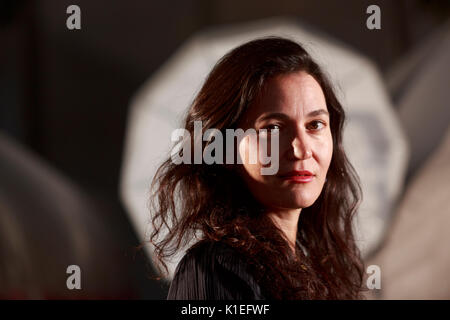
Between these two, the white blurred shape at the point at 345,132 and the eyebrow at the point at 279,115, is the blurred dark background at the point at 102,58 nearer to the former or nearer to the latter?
the white blurred shape at the point at 345,132

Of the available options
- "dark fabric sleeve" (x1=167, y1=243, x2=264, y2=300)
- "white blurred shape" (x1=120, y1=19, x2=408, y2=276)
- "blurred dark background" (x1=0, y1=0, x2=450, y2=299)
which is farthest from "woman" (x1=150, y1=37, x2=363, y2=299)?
"blurred dark background" (x1=0, y1=0, x2=450, y2=299)

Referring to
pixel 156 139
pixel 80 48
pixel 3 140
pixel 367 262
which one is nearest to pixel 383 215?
pixel 367 262

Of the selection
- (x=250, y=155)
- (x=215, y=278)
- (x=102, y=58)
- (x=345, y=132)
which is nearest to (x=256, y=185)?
(x=250, y=155)

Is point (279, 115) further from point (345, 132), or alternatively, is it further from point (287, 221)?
point (345, 132)

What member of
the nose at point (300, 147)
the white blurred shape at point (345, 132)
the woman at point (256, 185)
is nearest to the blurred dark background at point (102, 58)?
the white blurred shape at point (345, 132)

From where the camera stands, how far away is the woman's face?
821mm

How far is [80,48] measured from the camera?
2195 mm

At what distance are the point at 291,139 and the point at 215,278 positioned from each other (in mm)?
231

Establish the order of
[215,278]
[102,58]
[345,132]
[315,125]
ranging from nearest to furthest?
1. [215,278]
2. [315,125]
3. [345,132]
4. [102,58]

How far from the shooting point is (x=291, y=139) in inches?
32.4

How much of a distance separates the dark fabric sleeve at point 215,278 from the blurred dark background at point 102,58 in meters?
1.37

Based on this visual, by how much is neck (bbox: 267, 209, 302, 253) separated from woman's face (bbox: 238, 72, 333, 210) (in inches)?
0.5
